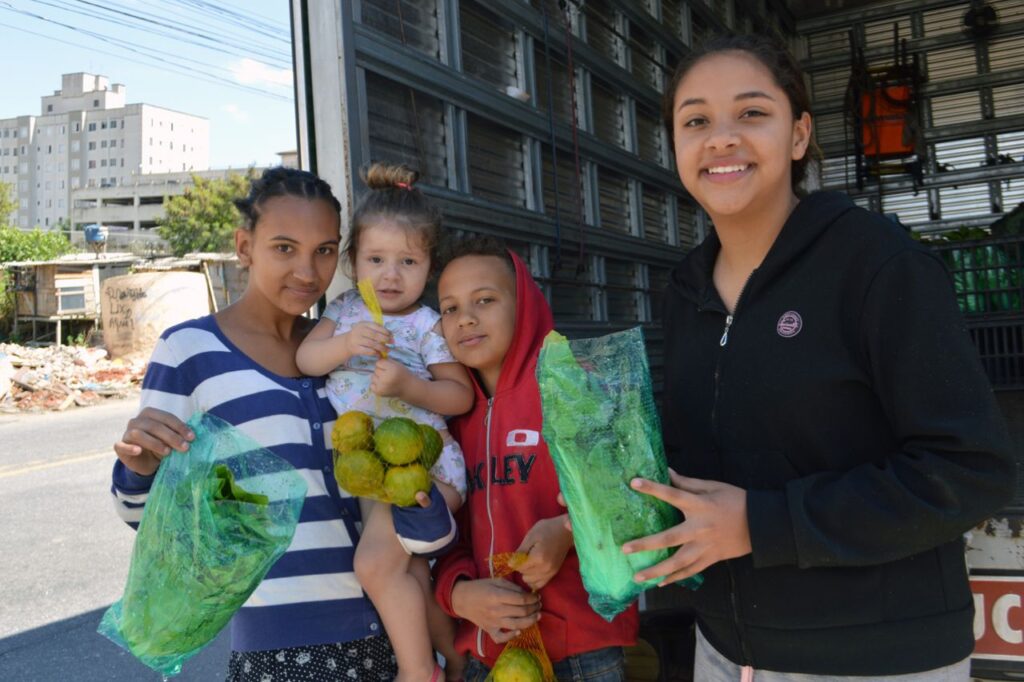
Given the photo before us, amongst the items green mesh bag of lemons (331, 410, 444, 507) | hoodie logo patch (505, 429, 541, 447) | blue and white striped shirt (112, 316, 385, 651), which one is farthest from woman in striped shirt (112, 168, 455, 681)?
hoodie logo patch (505, 429, 541, 447)

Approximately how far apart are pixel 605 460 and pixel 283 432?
0.87 meters

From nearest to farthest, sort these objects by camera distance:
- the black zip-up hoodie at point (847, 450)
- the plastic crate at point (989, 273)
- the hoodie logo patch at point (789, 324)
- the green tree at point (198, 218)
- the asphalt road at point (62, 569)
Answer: the black zip-up hoodie at point (847, 450)
the hoodie logo patch at point (789, 324)
the plastic crate at point (989, 273)
the asphalt road at point (62, 569)
the green tree at point (198, 218)

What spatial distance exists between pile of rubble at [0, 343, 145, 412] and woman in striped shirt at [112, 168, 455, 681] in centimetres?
1386

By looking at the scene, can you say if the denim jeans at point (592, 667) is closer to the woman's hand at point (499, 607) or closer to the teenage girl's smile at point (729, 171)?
the woman's hand at point (499, 607)

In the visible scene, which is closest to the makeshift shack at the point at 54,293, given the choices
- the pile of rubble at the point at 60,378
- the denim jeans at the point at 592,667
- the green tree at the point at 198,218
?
the pile of rubble at the point at 60,378

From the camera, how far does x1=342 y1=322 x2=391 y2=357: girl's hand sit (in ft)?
6.45

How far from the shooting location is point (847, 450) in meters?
1.43

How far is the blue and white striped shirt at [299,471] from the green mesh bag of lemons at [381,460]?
17 cm

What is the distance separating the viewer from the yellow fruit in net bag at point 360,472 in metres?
1.75

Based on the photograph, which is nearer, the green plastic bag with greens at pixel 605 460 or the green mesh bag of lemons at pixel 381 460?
the green plastic bag with greens at pixel 605 460

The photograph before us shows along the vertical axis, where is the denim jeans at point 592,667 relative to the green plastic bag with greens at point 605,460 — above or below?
below

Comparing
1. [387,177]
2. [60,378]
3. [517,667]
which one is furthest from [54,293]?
[517,667]

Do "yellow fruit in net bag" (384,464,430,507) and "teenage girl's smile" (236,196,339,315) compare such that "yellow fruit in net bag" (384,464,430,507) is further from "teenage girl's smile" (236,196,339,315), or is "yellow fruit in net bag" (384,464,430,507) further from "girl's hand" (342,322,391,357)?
"teenage girl's smile" (236,196,339,315)

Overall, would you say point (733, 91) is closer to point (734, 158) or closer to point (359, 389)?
point (734, 158)
